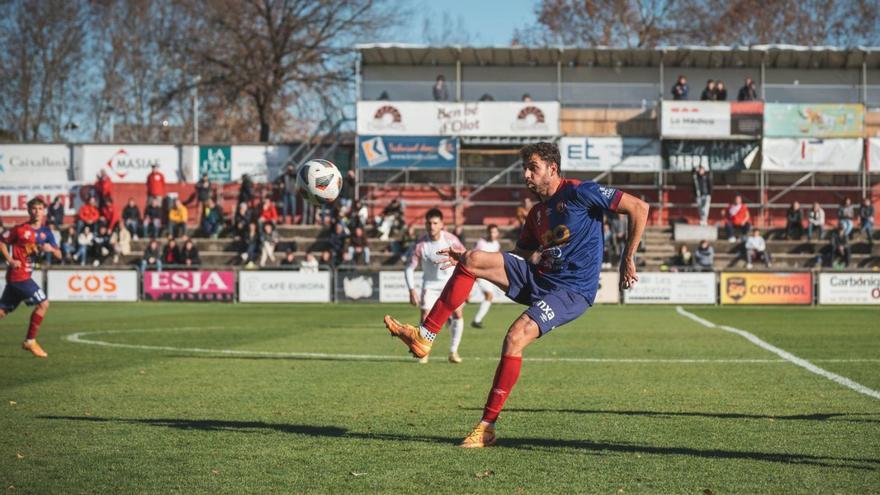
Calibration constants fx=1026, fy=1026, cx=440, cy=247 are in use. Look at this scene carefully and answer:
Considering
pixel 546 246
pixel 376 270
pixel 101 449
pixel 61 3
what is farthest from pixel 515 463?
pixel 61 3

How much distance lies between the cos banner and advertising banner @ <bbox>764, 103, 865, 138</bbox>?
19.0 meters

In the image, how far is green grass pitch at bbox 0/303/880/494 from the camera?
6984mm

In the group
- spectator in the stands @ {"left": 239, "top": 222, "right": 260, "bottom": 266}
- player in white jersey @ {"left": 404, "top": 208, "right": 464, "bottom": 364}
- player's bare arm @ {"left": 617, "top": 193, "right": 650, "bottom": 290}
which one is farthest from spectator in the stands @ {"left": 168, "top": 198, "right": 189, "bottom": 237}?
player's bare arm @ {"left": 617, "top": 193, "right": 650, "bottom": 290}

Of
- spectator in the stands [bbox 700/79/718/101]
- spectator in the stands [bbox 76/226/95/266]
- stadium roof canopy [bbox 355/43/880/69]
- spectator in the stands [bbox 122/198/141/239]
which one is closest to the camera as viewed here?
spectator in the stands [bbox 76/226/95/266]

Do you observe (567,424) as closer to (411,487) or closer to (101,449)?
(411,487)

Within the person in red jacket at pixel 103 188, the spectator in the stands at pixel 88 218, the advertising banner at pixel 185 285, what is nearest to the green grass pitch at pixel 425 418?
the advertising banner at pixel 185 285

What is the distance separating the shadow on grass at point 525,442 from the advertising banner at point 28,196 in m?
35.4

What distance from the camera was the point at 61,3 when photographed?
185 ft

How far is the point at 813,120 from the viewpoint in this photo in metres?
40.3

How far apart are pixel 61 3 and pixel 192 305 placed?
3136 centimetres

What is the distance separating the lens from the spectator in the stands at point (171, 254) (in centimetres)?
3547

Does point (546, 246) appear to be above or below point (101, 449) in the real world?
above

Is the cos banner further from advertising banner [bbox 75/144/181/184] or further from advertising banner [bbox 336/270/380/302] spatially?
advertising banner [bbox 75/144/181/184]

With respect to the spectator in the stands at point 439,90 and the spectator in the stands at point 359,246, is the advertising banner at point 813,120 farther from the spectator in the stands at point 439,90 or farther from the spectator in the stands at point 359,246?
the spectator in the stands at point 359,246
